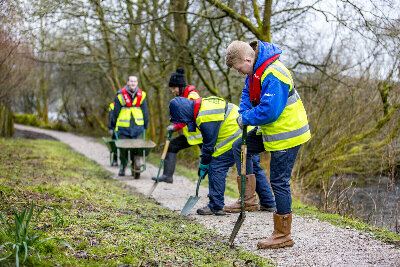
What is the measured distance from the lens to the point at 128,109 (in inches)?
326

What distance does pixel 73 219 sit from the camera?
3814 mm

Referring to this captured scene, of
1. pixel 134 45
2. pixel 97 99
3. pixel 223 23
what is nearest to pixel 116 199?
pixel 223 23

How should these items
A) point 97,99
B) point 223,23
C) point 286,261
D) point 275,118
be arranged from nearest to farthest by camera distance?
1. point 286,261
2. point 275,118
3. point 223,23
4. point 97,99

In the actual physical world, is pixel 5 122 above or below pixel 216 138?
below

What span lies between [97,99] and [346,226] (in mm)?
20387

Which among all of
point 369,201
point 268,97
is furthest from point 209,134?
point 369,201

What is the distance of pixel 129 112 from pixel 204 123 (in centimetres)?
380

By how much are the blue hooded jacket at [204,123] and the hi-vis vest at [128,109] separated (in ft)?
11.3

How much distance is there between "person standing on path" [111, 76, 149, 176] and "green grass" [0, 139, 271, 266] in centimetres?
294

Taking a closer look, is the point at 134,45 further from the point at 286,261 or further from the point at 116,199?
the point at 286,261

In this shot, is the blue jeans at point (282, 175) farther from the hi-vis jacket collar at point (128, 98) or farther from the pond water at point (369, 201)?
the hi-vis jacket collar at point (128, 98)

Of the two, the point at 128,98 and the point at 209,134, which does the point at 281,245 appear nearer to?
the point at 209,134

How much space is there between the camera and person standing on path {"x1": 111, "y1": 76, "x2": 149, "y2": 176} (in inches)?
324

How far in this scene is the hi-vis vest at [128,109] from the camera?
8.24 metres
